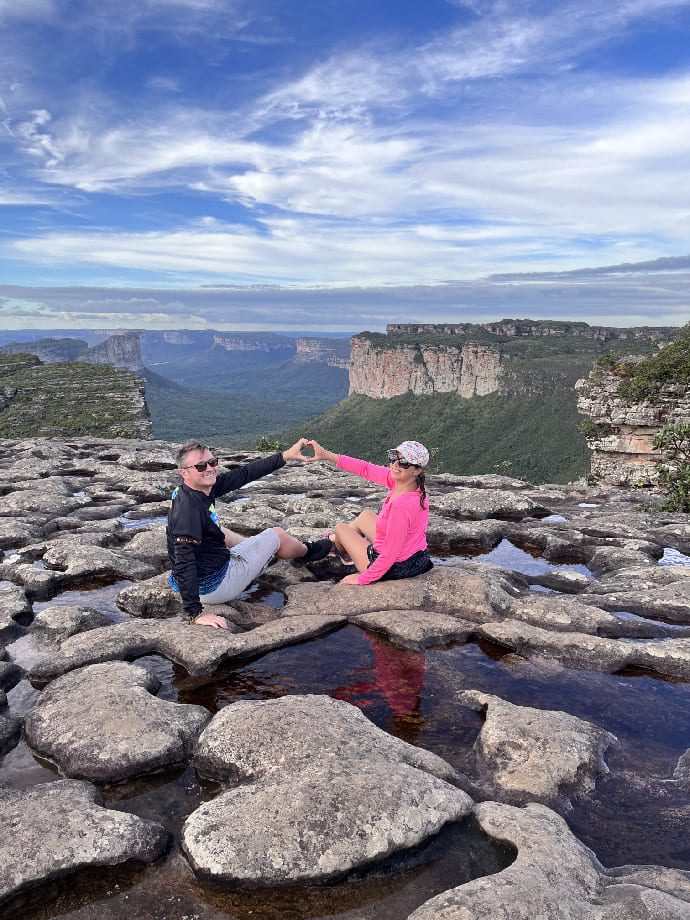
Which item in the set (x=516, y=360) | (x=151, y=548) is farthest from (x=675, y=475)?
(x=516, y=360)

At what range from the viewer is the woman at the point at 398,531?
8.80 meters

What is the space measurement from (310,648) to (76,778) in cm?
327

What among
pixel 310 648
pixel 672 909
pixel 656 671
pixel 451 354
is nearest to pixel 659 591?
pixel 656 671

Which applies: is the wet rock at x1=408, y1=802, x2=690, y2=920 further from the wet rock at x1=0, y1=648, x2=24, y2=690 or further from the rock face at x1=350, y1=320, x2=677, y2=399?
the rock face at x1=350, y1=320, x2=677, y2=399

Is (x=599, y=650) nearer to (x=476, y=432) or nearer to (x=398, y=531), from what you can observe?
(x=398, y=531)

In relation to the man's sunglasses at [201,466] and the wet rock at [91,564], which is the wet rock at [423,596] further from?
the wet rock at [91,564]

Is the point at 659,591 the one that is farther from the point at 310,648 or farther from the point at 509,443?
the point at 509,443

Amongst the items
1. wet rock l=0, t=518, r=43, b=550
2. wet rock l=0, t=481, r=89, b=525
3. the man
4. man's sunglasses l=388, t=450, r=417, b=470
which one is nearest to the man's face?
the man

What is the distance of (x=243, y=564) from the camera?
355 inches

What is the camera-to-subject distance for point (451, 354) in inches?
7352

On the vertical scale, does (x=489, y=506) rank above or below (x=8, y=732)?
above

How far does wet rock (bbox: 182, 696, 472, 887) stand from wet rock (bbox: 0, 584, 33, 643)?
4172 mm

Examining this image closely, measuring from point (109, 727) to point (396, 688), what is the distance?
10.3ft

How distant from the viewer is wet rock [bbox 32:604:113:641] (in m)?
8.04
